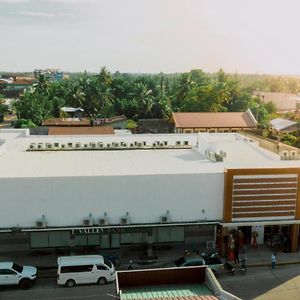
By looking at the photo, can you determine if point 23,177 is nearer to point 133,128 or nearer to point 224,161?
point 224,161

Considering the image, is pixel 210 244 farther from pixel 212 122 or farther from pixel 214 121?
pixel 214 121

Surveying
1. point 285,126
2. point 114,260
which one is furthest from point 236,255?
point 285,126

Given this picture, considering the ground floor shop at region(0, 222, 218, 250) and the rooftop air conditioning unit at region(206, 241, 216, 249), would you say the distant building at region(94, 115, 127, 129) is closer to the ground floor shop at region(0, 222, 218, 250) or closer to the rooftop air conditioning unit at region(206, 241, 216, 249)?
the ground floor shop at region(0, 222, 218, 250)

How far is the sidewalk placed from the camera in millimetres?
27109

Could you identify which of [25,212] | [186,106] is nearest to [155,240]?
[25,212]

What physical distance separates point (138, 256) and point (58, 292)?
6017 millimetres

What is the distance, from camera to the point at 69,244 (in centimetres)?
2839

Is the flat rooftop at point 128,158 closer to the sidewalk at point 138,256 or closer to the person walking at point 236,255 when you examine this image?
the person walking at point 236,255

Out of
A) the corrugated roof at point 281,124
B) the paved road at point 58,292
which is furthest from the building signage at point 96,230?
the corrugated roof at point 281,124

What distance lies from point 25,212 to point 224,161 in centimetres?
1344

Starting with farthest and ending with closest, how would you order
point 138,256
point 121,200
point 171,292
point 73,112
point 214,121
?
point 73,112 < point 214,121 < point 138,256 < point 121,200 < point 171,292

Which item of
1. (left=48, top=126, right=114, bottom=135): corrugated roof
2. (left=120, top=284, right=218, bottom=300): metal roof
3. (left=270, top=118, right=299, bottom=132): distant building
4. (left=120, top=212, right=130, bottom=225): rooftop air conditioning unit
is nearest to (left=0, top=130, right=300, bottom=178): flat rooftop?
(left=120, top=212, right=130, bottom=225): rooftop air conditioning unit

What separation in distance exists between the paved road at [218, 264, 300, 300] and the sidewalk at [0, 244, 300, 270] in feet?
2.72

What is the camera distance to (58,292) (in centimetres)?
2392
